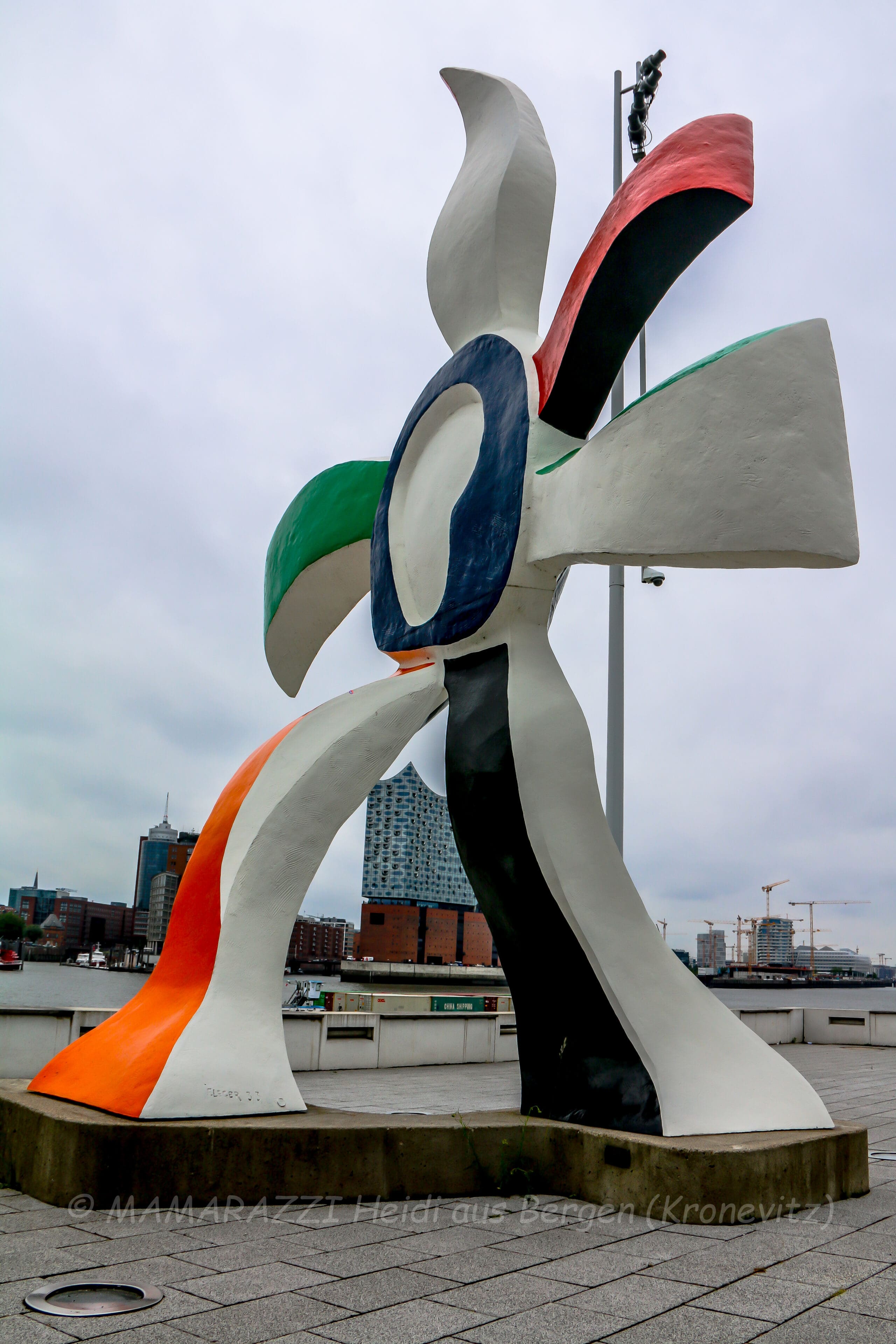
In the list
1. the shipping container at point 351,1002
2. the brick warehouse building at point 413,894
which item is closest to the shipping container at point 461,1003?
the shipping container at point 351,1002

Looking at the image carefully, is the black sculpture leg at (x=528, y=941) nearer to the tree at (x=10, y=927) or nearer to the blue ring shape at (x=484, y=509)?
the blue ring shape at (x=484, y=509)

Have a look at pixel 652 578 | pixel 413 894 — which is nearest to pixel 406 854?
pixel 413 894

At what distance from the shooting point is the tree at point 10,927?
91.1 meters

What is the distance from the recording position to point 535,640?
694cm

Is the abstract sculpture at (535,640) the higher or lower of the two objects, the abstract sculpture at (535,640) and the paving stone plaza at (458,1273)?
the higher

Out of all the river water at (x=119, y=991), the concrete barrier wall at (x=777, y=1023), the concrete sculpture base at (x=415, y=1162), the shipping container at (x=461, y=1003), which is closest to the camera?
the concrete sculpture base at (x=415, y=1162)

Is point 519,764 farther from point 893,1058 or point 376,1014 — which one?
point 893,1058

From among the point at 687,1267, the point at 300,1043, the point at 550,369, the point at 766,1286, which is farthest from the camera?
the point at 300,1043

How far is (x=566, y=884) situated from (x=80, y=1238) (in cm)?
314

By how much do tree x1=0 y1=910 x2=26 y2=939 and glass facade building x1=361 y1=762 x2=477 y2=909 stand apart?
32.5 meters

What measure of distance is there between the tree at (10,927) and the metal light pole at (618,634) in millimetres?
90604

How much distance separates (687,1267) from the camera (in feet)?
14.8

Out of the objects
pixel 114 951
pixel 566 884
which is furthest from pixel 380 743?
pixel 114 951

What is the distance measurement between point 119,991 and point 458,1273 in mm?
52527
